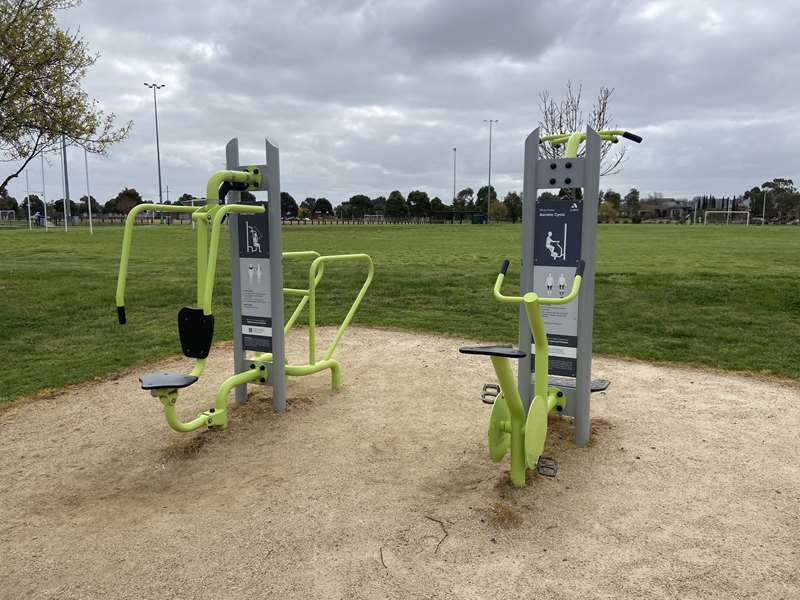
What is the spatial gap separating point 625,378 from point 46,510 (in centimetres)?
422

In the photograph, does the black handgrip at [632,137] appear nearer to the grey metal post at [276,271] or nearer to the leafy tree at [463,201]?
the grey metal post at [276,271]

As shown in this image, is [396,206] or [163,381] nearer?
[163,381]

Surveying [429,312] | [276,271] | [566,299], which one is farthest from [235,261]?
[429,312]

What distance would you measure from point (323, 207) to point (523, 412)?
79.6 meters

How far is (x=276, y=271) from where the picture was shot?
13.1ft

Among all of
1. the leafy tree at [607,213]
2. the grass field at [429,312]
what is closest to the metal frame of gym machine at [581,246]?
the grass field at [429,312]

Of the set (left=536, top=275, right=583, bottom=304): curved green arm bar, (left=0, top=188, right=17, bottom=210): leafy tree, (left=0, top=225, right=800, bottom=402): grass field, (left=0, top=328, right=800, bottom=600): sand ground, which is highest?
(left=0, top=188, right=17, bottom=210): leafy tree

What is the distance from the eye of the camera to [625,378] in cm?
504

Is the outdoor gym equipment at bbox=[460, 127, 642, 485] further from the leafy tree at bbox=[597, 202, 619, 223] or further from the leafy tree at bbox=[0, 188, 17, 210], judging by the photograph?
the leafy tree at bbox=[0, 188, 17, 210]

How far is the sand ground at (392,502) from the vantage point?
2.29m

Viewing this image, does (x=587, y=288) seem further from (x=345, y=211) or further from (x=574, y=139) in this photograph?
(x=345, y=211)

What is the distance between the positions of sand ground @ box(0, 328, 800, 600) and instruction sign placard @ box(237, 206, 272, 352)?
0.55 metres

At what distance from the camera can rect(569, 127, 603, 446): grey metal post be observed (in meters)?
3.15

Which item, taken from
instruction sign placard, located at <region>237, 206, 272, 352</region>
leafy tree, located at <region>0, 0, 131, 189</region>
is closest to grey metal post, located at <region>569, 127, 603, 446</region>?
instruction sign placard, located at <region>237, 206, 272, 352</region>
